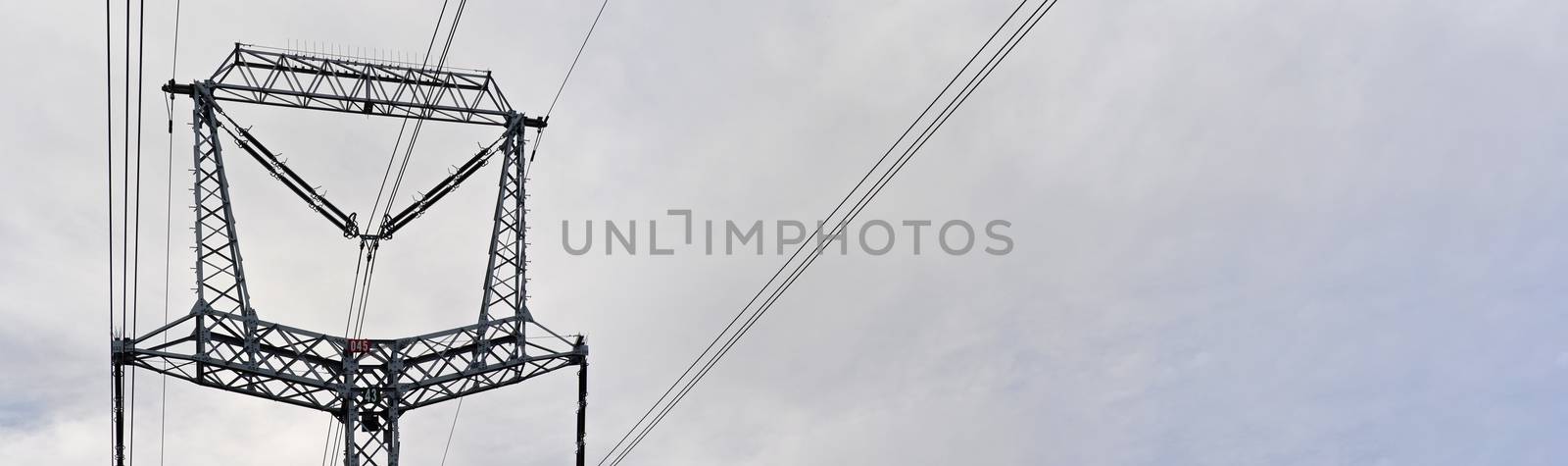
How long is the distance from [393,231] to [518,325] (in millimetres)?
5499

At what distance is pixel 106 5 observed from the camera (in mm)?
26156

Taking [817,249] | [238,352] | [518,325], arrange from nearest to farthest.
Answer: [817,249] → [238,352] → [518,325]

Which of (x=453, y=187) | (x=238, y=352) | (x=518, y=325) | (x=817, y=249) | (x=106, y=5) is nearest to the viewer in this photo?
(x=106, y=5)

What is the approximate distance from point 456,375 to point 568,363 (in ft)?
8.68

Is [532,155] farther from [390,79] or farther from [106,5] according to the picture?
[106,5]

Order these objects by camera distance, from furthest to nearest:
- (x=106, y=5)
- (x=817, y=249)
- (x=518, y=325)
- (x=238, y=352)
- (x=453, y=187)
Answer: (x=453, y=187) → (x=518, y=325) → (x=238, y=352) → (x=817, y=249) → (x=106, y=5)

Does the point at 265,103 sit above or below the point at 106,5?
above

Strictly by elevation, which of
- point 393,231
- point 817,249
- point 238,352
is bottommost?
point 817,249

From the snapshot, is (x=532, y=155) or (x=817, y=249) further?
(x=532, y=155)

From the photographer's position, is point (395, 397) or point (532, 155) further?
point (532, 155)

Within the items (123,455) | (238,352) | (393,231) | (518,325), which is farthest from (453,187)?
(123,455)

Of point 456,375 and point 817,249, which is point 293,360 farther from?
point 817,249

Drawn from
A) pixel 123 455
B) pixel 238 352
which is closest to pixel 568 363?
pixel 238 352

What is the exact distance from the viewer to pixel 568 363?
3831 centimetres
